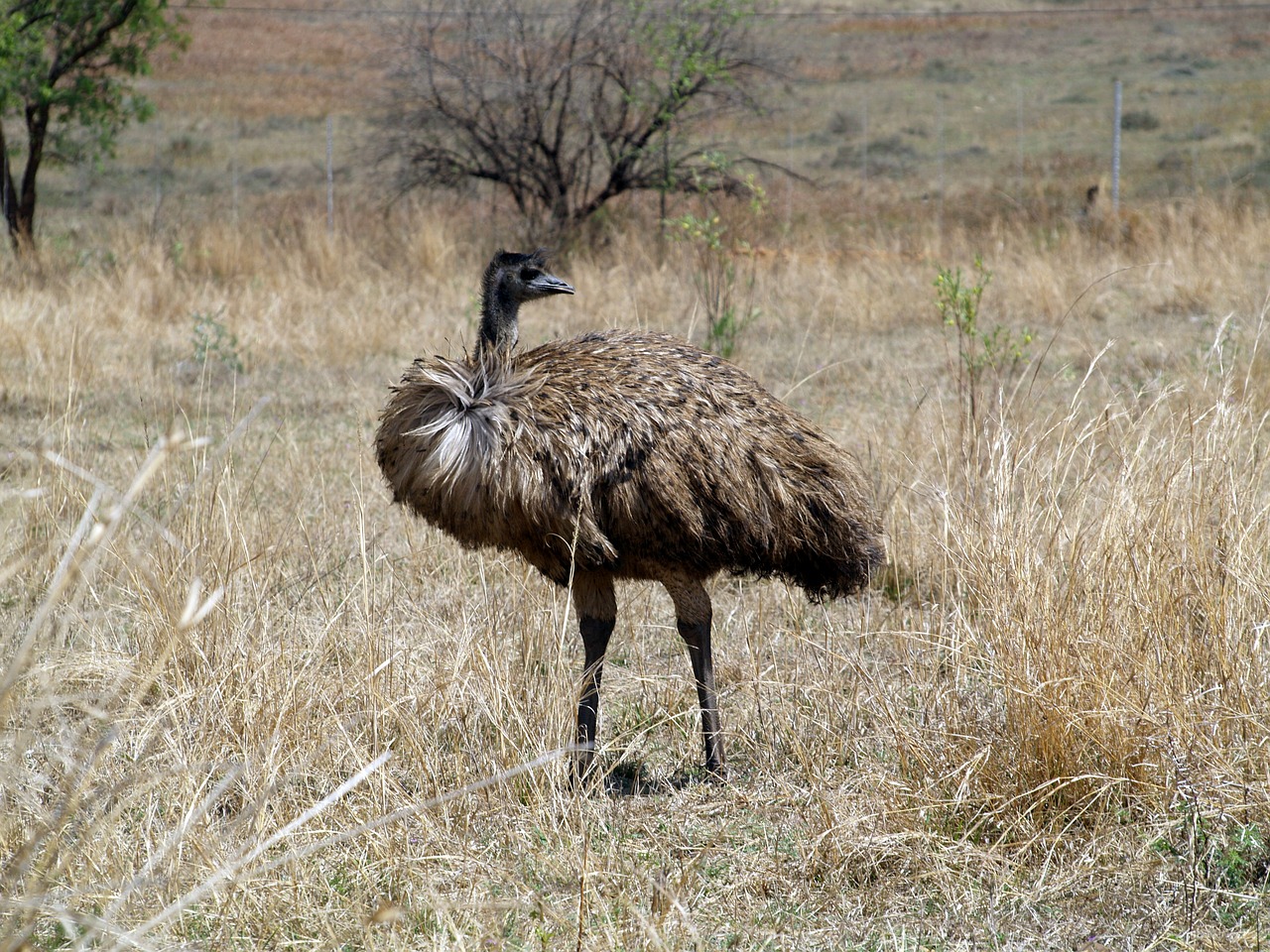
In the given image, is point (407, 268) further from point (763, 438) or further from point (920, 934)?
point (920, 934)

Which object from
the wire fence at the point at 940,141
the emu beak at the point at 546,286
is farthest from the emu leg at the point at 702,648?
the wire fence at the point at 940,141

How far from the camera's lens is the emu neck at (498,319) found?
152 inches

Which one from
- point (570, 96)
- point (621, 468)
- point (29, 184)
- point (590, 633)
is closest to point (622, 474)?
point (621, 468)

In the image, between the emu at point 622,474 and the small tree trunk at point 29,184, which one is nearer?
the emu at point 622,474

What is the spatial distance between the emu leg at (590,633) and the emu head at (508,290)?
2.32 feet

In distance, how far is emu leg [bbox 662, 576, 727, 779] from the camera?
3762 millimetres

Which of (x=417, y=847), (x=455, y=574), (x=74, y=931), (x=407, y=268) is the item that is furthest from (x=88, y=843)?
(x=407, y=268)

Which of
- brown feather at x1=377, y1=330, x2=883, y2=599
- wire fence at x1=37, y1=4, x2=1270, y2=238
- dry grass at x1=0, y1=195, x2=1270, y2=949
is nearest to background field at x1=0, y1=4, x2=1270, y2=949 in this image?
dry grass at x1=0, y1=195, x2=1270, y2=949

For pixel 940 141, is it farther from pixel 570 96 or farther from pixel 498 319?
pixel 498 319

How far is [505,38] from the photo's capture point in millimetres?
13664

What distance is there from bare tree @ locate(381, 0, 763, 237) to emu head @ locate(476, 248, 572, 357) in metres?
9.30

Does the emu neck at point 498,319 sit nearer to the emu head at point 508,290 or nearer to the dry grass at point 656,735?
the emu head at point 508,290

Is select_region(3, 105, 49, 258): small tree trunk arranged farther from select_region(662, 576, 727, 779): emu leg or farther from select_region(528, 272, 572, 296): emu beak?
select_region(662, 576, 727, 779): emu leg

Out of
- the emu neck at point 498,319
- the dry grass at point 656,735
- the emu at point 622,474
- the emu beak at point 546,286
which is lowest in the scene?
the dry grass at point 656,735
